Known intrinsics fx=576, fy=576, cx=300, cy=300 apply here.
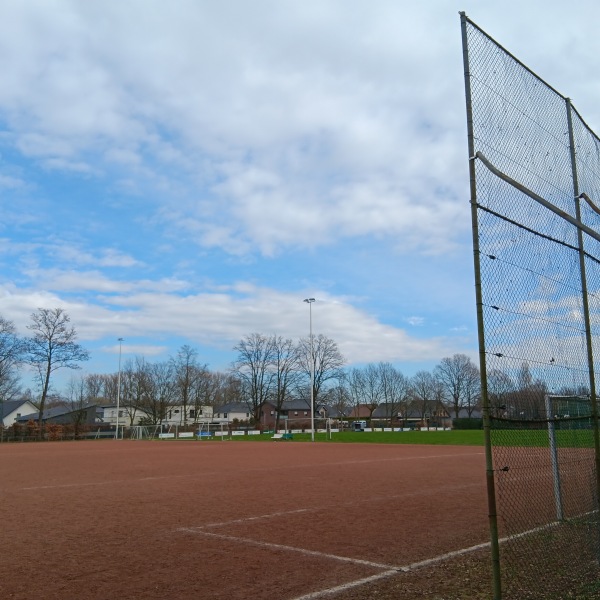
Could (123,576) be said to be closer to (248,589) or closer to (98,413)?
(248,589)

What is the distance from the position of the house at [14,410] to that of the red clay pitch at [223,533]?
93.2 meters

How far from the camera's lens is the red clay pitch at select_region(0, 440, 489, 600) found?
541 cm

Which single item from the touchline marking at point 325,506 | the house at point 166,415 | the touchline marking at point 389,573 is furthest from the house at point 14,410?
the touchline marking at point 389,573

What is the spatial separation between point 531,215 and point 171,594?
4720 millimetres

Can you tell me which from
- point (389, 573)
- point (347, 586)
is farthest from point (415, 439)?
point (347, 586)

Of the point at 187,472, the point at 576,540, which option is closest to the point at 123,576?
the point at 576,540

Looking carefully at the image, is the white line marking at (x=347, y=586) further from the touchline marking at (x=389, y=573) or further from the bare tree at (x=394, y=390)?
the bare tree at (x=394, y=390)

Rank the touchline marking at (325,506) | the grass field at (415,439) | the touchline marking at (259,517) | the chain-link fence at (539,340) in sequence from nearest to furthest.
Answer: the chain-link fence at (539,340), the touchline marking at (259,517), the touchline marking at (325,506), the grass field at (415,439)

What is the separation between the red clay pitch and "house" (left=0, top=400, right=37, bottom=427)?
93171mm

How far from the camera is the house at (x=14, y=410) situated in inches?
3868

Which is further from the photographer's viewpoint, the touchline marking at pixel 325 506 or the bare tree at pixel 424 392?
the bare tree at pixel 424 392

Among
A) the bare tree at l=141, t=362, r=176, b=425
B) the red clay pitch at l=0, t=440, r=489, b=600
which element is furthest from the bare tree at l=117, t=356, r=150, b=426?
the red clay pitch at l=0, t=440, r=489, b=600

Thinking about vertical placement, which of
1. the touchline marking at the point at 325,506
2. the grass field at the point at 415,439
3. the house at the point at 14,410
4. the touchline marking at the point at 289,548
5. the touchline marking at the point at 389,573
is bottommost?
the grass field at the point at 415,439

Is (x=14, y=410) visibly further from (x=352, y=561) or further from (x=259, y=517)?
(x=352, y=561)
